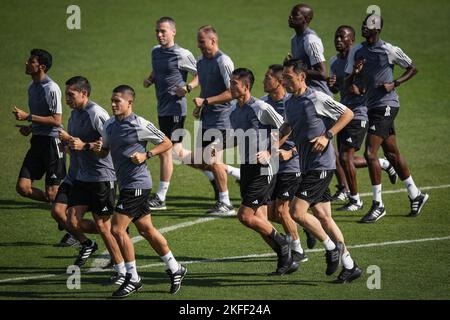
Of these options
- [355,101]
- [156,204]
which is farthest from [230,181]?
[355,101]

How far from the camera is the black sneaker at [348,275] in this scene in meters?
14.9

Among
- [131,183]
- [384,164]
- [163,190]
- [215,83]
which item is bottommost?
[163,190]

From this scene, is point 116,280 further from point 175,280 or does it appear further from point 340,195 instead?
point 340,195

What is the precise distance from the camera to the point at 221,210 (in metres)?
19.1

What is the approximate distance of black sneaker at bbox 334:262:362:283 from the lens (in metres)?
14.9

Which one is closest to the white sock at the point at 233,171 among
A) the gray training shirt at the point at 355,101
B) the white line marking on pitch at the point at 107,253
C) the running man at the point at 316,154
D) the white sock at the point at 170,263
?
the white line marking on pitch at the point at 107,253

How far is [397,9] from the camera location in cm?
3291

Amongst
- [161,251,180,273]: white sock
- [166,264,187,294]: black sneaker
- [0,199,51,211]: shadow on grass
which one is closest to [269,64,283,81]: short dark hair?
[161,251,180,273]: white sock

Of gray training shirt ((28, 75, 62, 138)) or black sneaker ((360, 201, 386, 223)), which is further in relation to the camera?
black sneaker ((360, 201, 386, 223))

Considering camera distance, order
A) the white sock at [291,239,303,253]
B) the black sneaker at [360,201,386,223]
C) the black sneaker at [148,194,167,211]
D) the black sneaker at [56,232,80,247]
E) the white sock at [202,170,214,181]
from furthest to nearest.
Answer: the white sock at [202,170,214,181], the black sneaker at [148,194,167,211], the black sneaker at [360,201,386,223], the black sneaker at [56,232,80,247], the white sock at [291,239,303,253]

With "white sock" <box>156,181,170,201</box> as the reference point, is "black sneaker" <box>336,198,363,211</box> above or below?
below

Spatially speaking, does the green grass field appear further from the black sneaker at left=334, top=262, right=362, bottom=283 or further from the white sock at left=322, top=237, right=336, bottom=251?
the white sock at left=322, top=237, right=336, bottom=251

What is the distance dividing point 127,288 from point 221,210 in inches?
195

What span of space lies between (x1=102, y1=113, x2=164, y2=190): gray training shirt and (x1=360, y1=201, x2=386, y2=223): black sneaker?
4.98m
